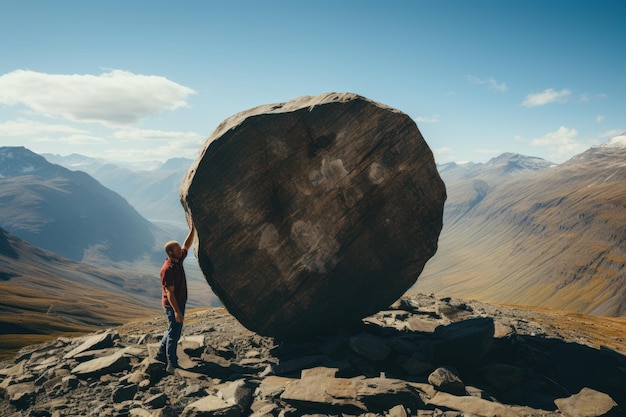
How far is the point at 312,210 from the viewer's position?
776 inches

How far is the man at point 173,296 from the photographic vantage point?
645 inches

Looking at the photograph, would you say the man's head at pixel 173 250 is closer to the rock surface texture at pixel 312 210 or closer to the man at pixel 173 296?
the man at pixel 173 296

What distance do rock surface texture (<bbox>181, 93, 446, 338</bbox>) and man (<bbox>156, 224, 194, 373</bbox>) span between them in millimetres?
1786

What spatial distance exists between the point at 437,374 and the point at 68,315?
14055 centimetres

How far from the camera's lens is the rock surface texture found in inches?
734

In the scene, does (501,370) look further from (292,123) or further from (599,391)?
(292,123)

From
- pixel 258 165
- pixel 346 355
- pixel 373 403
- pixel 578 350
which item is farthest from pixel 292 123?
pixel 578 350

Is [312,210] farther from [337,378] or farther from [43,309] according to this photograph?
[43,309]

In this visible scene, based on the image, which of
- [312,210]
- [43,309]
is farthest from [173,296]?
[43,309]

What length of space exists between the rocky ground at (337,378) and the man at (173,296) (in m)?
0.77

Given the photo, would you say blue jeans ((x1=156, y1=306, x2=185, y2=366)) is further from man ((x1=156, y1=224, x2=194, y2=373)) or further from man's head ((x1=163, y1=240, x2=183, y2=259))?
man's head ((x1=163, y1=240, x2=183, y2=259))

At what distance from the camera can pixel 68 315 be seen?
123312 mm

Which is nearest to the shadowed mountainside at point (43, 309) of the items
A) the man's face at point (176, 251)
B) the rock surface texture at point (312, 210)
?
the man's face at point (176, 251)

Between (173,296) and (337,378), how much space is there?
7.93 metres
